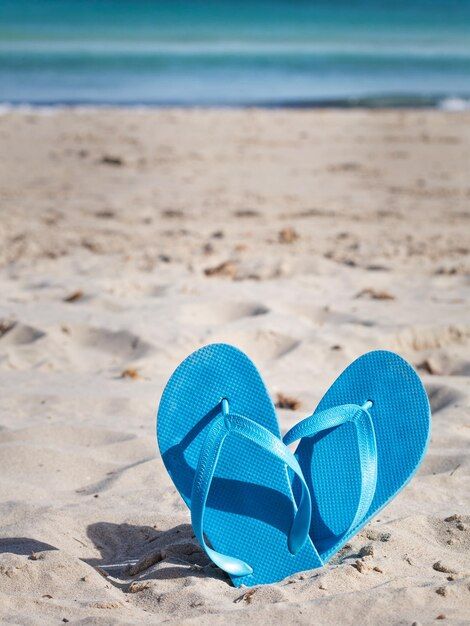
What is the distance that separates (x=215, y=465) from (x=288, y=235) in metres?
3.40

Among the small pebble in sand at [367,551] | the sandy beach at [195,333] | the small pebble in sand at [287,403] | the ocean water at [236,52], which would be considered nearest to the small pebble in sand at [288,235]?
the sandy beach at [195,333]

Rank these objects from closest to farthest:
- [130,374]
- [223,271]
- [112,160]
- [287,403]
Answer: [287,403]
[130,374]
[223,271]
[112,160]

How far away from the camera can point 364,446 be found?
5.94 ft

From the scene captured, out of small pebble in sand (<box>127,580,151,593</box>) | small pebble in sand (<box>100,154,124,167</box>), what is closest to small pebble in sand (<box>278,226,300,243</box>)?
small pebble in sand (<box>100,154,124,167</box>)

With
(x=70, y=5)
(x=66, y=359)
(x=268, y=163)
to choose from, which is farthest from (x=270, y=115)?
(x=70, y=5)

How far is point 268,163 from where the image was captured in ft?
24.3

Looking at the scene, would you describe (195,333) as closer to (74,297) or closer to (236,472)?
(74,297)

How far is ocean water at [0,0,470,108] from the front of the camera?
1477 cm

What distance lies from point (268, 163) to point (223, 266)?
3.36 meters

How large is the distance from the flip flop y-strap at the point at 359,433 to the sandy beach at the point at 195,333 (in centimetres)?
15

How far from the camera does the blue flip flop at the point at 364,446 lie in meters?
1.81

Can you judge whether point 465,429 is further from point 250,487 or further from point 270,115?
point 270,115

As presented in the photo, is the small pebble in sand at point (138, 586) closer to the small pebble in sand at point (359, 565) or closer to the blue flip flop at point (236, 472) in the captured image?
the blue flip flop at point (236, 472)

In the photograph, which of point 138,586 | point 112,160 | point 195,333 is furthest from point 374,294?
point 112,160
